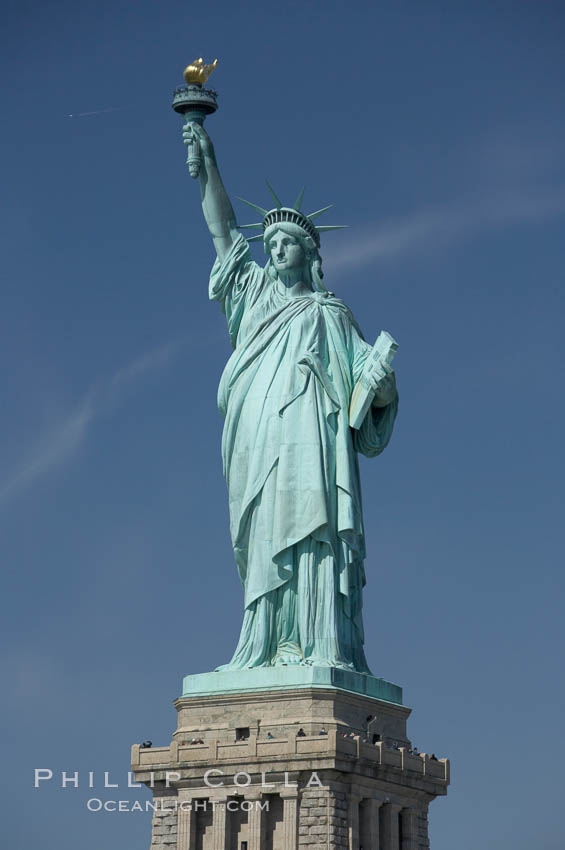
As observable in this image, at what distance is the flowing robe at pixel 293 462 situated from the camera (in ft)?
132

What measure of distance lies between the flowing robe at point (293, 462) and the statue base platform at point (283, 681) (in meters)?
0.36

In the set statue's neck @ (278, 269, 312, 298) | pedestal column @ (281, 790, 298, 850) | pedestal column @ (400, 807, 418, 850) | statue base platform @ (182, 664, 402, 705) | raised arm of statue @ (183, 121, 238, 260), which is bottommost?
pedestal column @ (281, 790, 298, 850)

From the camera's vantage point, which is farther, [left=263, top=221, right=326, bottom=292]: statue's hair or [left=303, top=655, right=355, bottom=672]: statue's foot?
[left=263, top=221, right=326, bottom=292]: statue's hair

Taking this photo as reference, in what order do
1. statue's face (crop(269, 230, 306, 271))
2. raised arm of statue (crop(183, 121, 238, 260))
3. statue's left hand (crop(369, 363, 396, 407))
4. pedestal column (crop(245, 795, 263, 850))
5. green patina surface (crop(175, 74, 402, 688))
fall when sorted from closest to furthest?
pedestal column (crop(245, 795, 263, 850))
green patina surface (crop(175, 74, 402, 688))
statue's left hand (crop(369, 363, 396, 407))
statue's face (crop(269, 230, 306, 271))
raised arm of statue (crop(183, 121, 238, 260))

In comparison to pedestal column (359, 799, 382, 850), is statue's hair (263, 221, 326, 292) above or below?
above

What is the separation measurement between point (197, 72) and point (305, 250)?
4.05 meters

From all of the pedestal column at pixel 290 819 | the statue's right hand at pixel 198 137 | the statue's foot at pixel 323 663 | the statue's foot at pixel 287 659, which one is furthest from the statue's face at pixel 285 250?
the pedestal column at pixel 290 819

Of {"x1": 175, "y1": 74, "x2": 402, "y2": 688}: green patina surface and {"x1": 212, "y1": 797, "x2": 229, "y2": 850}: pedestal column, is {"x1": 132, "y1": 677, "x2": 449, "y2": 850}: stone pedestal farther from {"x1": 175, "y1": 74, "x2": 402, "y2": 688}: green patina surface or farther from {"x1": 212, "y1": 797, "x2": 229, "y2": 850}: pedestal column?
{"x1": 175, "y1": 74, "x2": 402, "y2": 688}: green patina surface

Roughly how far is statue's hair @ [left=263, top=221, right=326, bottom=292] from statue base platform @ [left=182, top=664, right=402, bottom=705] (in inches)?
309

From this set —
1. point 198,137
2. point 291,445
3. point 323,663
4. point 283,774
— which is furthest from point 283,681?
point 198,137

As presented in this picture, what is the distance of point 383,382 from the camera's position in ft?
135

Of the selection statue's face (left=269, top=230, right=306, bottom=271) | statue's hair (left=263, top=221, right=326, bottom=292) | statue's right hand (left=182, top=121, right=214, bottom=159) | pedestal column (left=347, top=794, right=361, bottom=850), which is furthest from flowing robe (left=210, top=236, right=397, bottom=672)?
pedestal column (left=347, top=794, right=361, bottom=850)

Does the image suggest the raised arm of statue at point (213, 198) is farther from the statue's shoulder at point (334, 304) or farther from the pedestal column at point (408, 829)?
the pedestal column at point (408, 829)

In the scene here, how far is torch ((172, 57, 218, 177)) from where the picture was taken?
4278 centimetres
